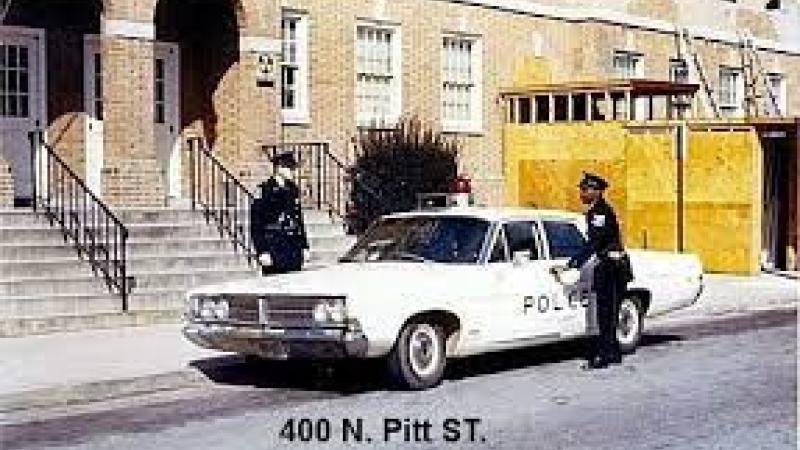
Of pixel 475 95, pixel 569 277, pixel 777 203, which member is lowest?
pixel 569 277

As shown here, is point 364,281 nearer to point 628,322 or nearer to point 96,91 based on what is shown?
point 628,322

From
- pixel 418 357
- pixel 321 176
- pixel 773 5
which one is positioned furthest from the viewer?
pixel 773 5

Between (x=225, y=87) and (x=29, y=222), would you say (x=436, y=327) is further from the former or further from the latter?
(x=225, y=87)

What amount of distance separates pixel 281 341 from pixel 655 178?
15091 mm

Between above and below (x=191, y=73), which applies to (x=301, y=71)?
above

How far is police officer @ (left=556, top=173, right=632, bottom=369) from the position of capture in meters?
13.1

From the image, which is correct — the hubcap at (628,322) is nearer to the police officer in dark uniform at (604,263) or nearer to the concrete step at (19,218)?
the police officer in dark uniform at (604,263)

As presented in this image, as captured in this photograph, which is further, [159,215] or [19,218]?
[159,215]

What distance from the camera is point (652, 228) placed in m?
25.8

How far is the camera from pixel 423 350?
39.7ft

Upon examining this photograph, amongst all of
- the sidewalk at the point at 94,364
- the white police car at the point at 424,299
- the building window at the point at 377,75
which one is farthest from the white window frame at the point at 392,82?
the white police car at the point at 424,299

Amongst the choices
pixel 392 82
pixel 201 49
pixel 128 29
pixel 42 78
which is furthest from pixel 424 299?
pixel 392 82

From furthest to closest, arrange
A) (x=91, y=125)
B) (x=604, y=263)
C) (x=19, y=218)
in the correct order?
1. (x=91, y=125)
2. (x=19, y=218)
3. (x=604, y=263)

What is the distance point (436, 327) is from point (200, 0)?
39.1 ft
